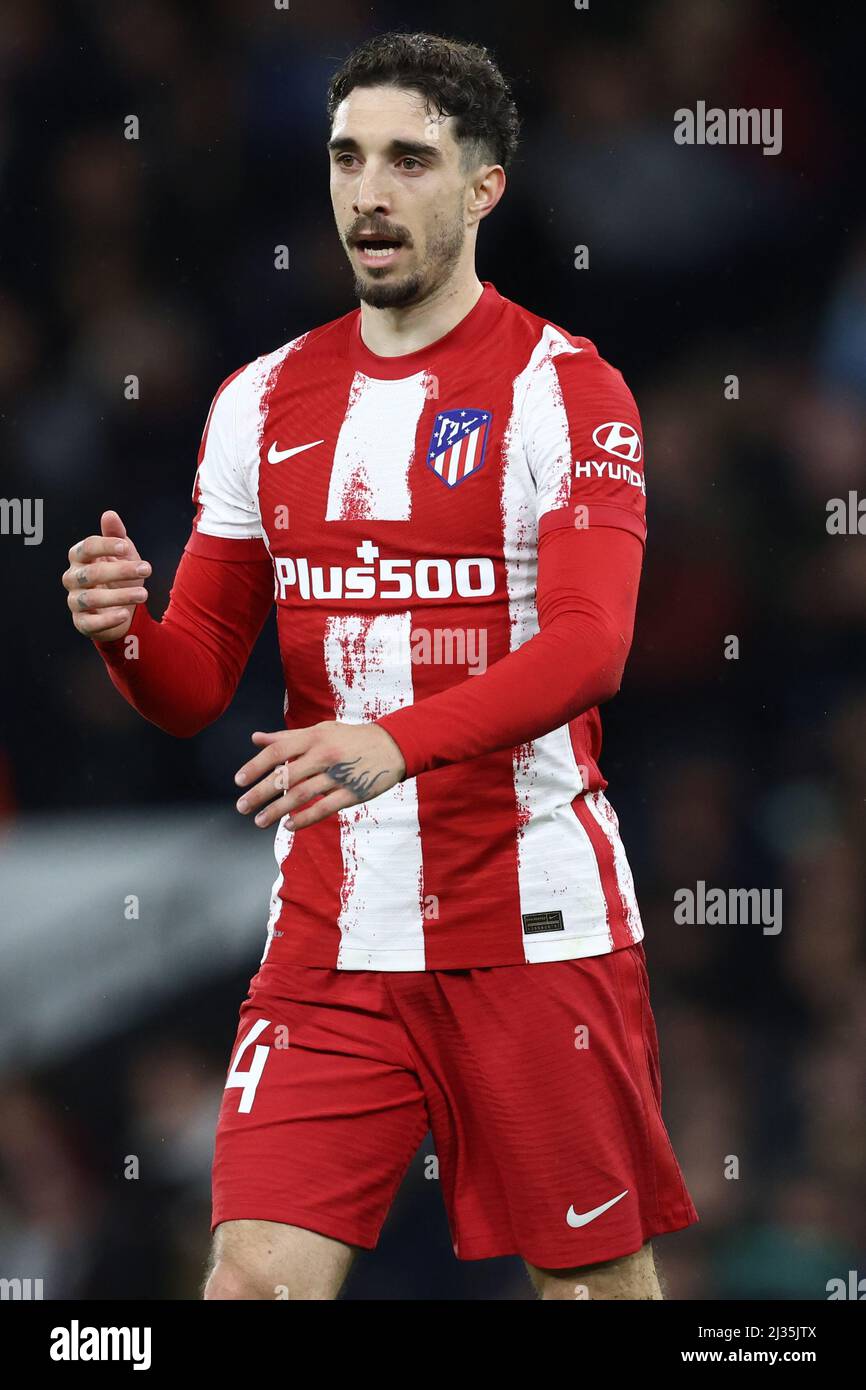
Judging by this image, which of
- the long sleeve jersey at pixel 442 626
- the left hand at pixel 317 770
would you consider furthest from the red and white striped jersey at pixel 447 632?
the left hand at pixel 317 770

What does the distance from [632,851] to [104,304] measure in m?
1.39

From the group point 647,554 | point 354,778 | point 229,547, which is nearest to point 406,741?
point 354,778

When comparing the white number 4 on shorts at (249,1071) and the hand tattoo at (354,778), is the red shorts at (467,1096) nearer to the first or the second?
the white number 4 on shorts at (249,1071)

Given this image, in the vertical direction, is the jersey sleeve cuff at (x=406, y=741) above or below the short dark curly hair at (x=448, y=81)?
below

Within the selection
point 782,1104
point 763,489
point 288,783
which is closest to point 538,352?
point 288,783

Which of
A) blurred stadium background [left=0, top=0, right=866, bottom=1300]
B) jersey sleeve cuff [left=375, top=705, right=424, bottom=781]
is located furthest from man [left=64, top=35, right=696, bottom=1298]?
blurred stadium background [left=0, top=0, right=866, bottom=1300]

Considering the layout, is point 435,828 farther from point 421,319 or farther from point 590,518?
point 421,319

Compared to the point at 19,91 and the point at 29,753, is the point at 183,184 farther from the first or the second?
the point at 29,753

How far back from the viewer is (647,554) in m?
3.39

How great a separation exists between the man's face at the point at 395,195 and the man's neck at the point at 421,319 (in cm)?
2

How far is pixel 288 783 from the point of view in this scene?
176 cm

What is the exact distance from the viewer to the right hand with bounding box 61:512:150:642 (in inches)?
80.4

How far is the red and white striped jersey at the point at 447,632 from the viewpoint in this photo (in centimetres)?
218

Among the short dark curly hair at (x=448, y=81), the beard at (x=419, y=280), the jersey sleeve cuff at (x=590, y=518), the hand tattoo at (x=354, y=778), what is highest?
the short dark curly hair at (x=448, y=81)
